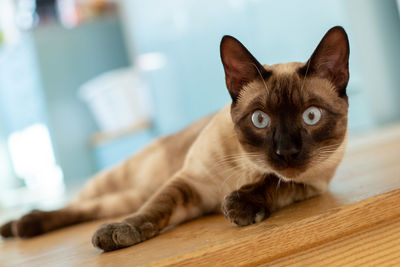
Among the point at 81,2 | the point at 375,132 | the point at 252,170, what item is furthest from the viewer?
the point at 81,2

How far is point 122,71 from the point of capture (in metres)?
5.22

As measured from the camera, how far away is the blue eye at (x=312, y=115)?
1.09m

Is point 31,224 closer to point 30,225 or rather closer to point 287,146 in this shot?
point 30,225

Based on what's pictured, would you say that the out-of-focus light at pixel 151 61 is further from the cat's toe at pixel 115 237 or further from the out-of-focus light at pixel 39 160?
the cat's toe at pixel 115 237

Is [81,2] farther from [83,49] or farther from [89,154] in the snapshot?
[89,154]

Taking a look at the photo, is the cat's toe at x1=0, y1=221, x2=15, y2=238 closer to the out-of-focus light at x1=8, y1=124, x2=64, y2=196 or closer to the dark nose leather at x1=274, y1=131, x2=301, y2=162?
the dark nose leather at x1=274, y1=131, x2=301, y2=162

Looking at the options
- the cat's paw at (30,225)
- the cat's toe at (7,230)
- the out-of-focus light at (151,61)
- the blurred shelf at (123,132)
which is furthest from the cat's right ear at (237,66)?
the blurred shelf at (123,132)

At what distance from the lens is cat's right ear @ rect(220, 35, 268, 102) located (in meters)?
1.17

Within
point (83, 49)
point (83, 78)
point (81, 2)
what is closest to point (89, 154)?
point (83, 78)

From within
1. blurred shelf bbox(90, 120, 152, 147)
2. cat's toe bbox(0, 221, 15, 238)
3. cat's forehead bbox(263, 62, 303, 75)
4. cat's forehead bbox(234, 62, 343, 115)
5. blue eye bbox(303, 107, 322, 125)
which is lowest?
blurred shelf bbox(90, 120, 152, 147)

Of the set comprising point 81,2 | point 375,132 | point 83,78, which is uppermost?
point 81,2

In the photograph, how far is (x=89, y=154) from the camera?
5.53 metres

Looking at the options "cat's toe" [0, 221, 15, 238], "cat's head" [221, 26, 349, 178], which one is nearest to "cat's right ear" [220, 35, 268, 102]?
"cat's head" [221, 26, 349, 178]

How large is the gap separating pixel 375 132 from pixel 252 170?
2.06m
